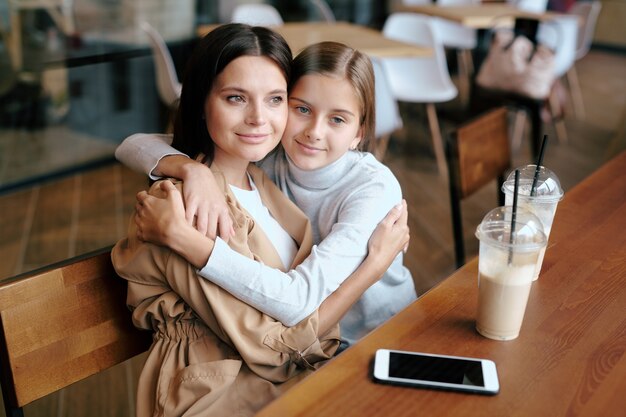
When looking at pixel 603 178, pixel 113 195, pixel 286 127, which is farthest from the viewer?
pixel 113 195

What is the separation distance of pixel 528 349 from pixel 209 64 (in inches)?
25.5

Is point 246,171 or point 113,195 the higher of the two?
point 246,171

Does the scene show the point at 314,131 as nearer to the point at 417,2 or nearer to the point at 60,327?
the point at 60,327

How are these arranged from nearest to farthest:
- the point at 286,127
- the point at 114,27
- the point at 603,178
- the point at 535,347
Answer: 1. the point at 535,347
2. the point at 286,127
3. the point at 603,178
4. the point at 114,27

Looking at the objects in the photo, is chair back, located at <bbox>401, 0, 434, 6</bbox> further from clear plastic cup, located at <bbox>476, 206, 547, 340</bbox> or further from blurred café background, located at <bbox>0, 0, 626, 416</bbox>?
clear plastic cup, located at <bbox>476, 206, 547, 340</bbox>

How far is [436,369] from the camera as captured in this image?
896mm

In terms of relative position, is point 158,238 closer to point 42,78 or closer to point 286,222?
point 286,222

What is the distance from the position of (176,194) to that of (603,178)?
1072 millimetres

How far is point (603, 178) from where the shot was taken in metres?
1.65

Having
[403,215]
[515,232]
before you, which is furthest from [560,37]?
[515,232]

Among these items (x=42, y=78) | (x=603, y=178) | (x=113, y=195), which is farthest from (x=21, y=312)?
(x=42, y=78)

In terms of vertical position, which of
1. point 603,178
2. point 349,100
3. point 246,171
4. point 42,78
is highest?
point 349,100

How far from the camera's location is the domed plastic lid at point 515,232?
94cm

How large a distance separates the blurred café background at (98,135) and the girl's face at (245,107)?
1.26 meters
